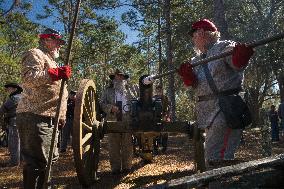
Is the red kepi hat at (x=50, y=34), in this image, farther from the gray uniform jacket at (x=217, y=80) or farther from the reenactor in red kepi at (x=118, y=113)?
the reenactor in red kepi at (x=118, y=113)

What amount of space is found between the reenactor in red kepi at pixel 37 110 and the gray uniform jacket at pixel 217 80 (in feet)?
4.54

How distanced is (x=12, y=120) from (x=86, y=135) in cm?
361

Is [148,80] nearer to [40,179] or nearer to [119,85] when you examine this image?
[40,179]

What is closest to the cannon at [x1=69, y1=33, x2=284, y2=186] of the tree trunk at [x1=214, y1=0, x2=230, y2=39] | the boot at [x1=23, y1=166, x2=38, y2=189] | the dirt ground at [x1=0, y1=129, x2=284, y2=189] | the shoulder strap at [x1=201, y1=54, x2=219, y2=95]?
the dirt ground at [x1=0, y1=129, x2=284, y2=189]

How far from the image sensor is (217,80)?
382 cm

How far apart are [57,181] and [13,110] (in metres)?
2.88

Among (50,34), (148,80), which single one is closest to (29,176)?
(50,34)

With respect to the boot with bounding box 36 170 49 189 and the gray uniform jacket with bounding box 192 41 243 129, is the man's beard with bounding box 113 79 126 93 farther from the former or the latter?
the gray uniform jacket with bounding box 192 41 243 129

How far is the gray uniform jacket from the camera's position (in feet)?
12.4

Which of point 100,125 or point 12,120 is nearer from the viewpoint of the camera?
point 100,125

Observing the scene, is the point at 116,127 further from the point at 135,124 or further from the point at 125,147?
the point at 125,147

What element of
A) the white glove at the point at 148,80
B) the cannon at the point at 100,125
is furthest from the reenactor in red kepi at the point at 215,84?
the cannon at the point at 100,125

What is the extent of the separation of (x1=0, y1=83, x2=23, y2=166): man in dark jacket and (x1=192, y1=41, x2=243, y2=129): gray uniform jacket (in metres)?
5.37

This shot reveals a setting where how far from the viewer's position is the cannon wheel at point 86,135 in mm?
4848
